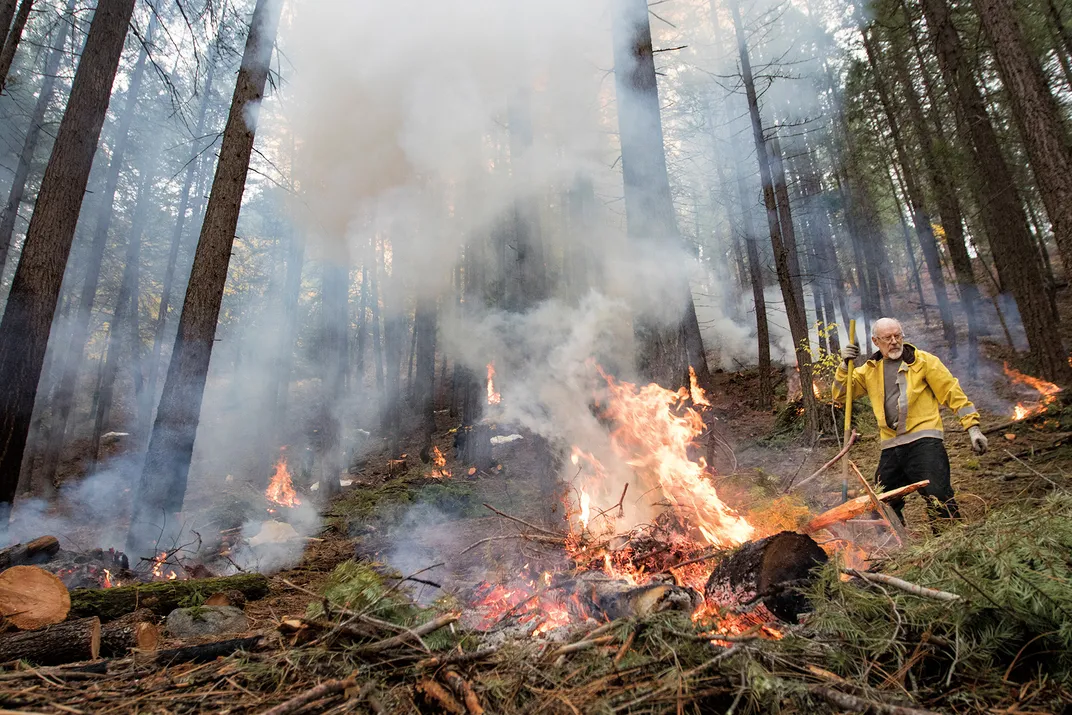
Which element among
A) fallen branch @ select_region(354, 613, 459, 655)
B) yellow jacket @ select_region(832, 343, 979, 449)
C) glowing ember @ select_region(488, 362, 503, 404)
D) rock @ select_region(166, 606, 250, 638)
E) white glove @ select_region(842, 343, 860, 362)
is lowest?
rock @ select_region(166, 606, 250, 638)

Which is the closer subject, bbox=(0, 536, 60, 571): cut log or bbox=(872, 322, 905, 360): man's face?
bbox=(872, 322, 905, 360): man's face

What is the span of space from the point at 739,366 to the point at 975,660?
1927 cm

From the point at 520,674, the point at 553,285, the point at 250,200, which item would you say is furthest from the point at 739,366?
the point at 250,200

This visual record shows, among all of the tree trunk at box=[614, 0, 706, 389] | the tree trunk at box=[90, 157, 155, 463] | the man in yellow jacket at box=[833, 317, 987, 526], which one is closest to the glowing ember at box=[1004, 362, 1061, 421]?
the man in yellow jacket at box=[833, 317, 987, 526]

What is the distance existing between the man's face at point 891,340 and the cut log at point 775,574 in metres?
2.23

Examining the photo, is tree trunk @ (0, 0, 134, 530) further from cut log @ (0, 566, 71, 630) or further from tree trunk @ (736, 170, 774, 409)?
tree trunk @ (736, 170, 774, 409)

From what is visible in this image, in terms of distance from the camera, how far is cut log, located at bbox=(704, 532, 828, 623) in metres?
2.99

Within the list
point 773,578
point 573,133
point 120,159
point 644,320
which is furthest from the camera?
point 120,159

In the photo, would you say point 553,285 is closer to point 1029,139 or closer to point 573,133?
point 573,133

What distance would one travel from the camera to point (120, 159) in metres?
14.0

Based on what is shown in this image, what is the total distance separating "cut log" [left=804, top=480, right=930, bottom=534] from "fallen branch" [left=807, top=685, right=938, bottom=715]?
8.03 feet

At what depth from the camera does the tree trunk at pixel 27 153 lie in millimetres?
10453

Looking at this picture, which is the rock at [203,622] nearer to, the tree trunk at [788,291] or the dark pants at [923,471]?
the dark pants at [923,471]

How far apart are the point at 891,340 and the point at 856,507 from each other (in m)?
1.57
